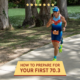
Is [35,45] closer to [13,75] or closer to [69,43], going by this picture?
[69,43]

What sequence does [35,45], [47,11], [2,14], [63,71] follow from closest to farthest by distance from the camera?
1. [63,71]
2. [35,45]
3. [2,14]
4. [47,11]

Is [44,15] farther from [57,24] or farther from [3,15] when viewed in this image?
[57,24]

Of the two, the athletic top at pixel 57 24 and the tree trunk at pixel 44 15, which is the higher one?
the athletic top at pixel 57 24

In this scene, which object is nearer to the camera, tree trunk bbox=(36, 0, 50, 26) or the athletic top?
the athletic top

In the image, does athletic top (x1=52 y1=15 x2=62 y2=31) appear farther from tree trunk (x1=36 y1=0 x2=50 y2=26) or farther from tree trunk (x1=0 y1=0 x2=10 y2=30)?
tree trunk (x1=36 y1=0 x2=50 y2=26)

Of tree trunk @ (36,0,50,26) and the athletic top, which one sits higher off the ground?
the athletic top

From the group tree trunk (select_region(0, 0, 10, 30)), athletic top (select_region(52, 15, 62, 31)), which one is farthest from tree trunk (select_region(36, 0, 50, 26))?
athletic top (select_region(52, 15, 62, 31))

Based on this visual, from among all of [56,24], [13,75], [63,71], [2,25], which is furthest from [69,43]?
[2,25]

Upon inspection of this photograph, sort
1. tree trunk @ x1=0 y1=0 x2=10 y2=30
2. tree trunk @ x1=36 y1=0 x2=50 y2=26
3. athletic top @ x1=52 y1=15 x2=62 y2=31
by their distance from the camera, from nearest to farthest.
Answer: athletic top @ x1=52 y1=15 x2=62 y2=31 → tree trunk @ x1=0 y1=0 x2=10 y2=30 → tree trunk @ x1=36 y1=0 x2=50 y2=26

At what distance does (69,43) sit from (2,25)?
19.4ft

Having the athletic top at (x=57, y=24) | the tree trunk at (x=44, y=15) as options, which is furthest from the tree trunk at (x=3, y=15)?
the athletic top at (x=57, y=24)

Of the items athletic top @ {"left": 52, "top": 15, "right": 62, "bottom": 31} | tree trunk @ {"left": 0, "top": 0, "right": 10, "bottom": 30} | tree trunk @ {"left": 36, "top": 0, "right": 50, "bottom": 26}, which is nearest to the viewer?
athletic top @ {"left": 52, "top": 15, "right": 62, "bottom": 31}

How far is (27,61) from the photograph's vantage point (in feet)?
18.8

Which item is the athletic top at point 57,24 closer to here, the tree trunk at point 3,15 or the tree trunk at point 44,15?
the tree trunk at point 3,15
